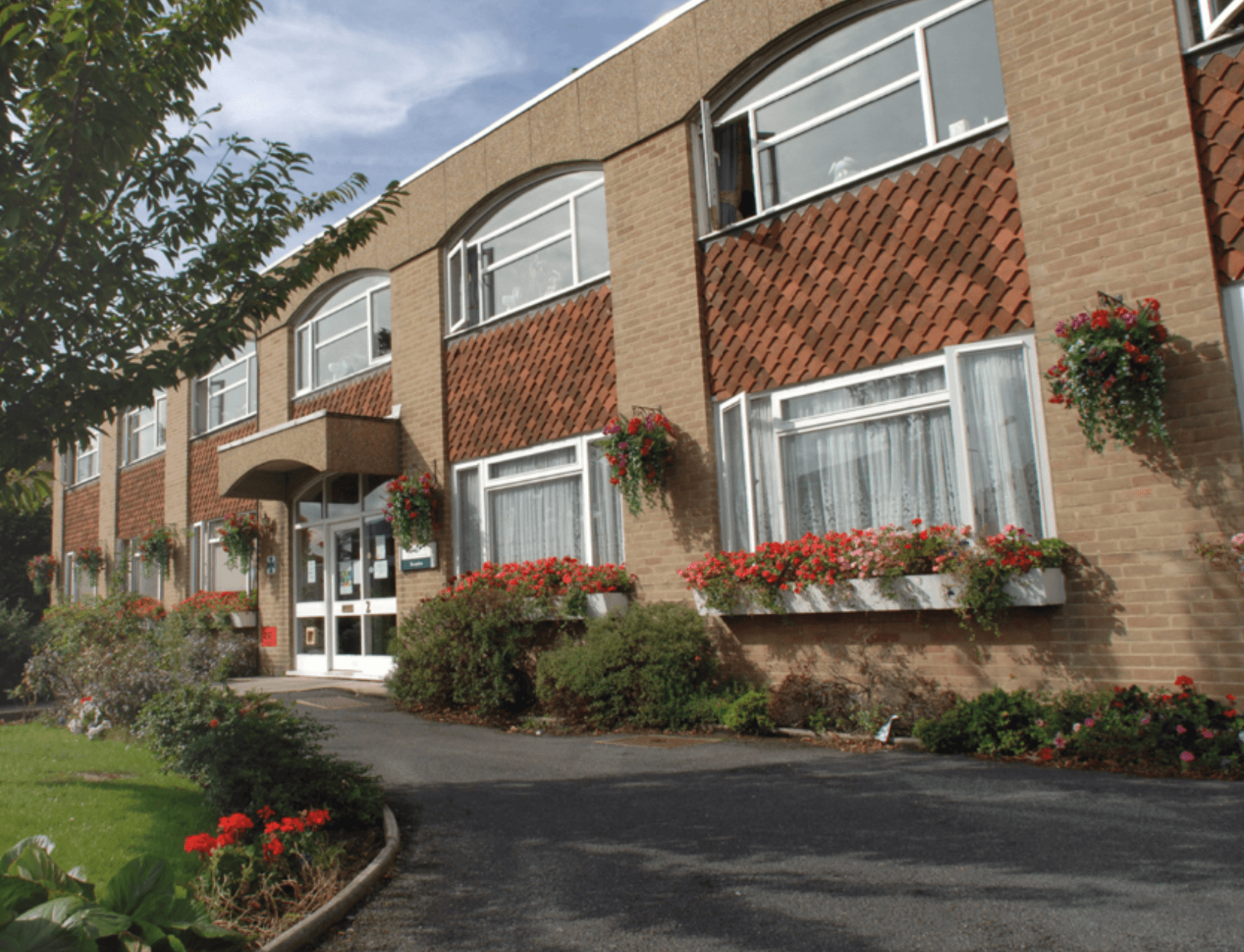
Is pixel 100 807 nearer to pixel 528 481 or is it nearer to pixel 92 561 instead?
pixel 528 481

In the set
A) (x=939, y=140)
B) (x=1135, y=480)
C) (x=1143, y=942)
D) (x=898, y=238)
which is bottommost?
(x=1143, y=942)

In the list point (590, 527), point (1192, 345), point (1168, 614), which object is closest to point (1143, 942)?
point (1168, 614)

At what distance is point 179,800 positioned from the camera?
5.59 meters

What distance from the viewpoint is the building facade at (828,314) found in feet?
21.6

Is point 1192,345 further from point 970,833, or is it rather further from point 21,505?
point 21,505

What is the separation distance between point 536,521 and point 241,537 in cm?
679

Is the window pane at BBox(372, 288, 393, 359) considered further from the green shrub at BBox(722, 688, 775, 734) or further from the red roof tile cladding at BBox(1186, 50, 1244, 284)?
the red roof tile cladding at BBox(1186, 50, 1244, 284)

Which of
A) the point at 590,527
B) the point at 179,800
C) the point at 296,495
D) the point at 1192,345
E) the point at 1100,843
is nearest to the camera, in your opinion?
the point at 1100,843

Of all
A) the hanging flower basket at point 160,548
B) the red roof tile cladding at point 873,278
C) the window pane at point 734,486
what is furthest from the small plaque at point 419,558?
the hanging flower basket at point 160,548

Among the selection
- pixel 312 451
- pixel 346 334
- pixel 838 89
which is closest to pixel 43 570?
pixel 346 334

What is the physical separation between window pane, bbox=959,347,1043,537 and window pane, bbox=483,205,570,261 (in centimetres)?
552

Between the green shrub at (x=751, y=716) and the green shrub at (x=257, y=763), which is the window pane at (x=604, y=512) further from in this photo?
the green shrub at (x=257, y=763)

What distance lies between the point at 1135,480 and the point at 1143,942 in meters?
4.02

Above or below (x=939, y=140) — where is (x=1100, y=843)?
below
